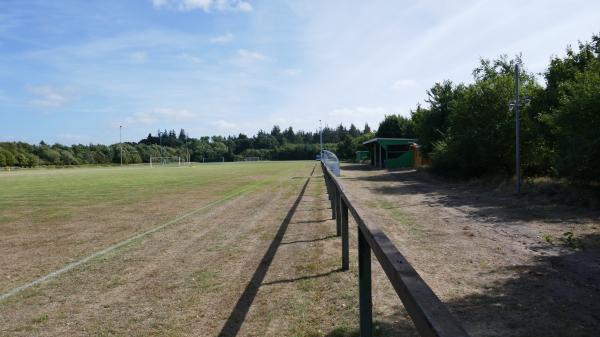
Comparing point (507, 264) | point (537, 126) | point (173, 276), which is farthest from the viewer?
point (537, 126)

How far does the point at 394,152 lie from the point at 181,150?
111 meters

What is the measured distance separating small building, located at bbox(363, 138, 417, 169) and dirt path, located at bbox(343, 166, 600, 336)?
30.4 m

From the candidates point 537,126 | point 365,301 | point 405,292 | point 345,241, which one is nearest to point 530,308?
point 365,301

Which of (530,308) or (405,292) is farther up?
(405,292)

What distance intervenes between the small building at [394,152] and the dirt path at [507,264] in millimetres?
30426

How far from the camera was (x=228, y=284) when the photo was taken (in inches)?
216

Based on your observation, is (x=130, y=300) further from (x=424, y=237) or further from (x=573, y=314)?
(x=424, y=237)

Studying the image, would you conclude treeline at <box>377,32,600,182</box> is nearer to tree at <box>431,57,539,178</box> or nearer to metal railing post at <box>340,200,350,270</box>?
tree at <box>431,57,539,178</box>

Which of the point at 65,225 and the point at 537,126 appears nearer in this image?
the point at 65,225

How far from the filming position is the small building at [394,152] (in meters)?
42.8

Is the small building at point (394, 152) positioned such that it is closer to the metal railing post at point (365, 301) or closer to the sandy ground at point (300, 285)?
the sandy ground at point (300, 285)

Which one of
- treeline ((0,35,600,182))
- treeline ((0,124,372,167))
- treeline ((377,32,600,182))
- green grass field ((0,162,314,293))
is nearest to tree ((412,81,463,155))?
treeline ((0,35,600,182))

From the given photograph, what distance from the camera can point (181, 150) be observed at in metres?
147

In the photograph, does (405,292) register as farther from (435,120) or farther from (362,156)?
(362,156)
